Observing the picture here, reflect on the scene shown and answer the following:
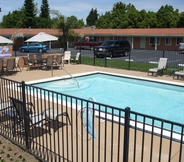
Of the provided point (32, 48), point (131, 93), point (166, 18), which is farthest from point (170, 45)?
point (131, 93)

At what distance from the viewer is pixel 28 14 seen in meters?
56.2

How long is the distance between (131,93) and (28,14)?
51.6 metres

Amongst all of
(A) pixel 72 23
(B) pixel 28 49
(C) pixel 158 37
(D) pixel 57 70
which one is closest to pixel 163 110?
(D) pixel 57 70

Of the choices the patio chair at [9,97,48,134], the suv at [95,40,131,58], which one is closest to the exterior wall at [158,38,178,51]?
the suv at [95,40,131,58]

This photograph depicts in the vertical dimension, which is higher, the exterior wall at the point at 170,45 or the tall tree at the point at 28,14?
the tall tree at the point at 28,14

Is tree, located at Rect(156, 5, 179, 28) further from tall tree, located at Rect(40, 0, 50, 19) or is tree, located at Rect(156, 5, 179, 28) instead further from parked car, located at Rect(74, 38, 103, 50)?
tall tree, located at Rect(40, 0, 50, 19)

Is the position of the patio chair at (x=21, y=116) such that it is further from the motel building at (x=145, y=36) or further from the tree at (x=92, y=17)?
the tree at (x=92, y=17)

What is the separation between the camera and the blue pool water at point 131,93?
8456mm

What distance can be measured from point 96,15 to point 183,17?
210ft

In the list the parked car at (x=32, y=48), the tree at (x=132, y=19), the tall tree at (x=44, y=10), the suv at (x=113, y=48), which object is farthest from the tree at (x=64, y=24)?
the tall tree at (x=44, y=10)

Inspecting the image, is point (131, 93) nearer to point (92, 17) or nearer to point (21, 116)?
point (21, 116)

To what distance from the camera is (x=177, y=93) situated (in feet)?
33.6

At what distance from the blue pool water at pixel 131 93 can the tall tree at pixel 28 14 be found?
47233 mm

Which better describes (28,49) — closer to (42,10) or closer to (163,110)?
(163,110)
